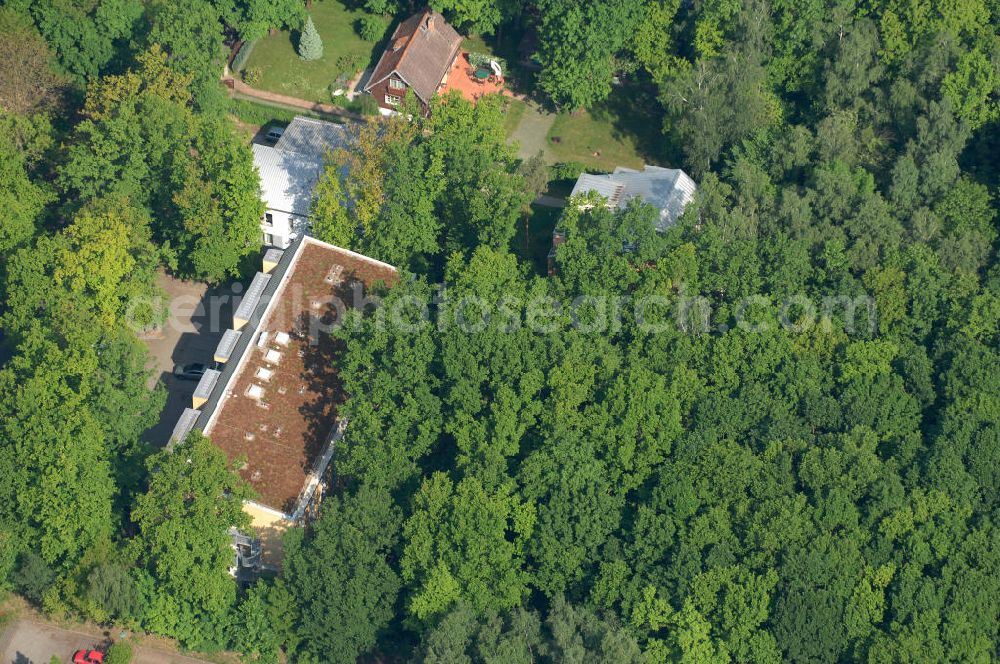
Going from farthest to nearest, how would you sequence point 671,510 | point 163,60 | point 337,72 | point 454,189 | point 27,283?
point 337,72 < point 163,60 < point 454,189 < point 27,283 < point 671,510

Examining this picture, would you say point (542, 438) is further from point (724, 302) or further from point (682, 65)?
point (682, 65)

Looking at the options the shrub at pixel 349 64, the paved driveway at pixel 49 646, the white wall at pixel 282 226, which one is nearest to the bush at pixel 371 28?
the shrub at pixel 349 64

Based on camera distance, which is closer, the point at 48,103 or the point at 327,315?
the point at 327,315

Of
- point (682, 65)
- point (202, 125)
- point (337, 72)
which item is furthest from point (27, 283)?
point (682, 65)

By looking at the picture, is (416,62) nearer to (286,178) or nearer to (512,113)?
(512,113)

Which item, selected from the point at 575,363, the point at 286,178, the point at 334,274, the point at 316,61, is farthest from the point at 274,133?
the point at 575,363
